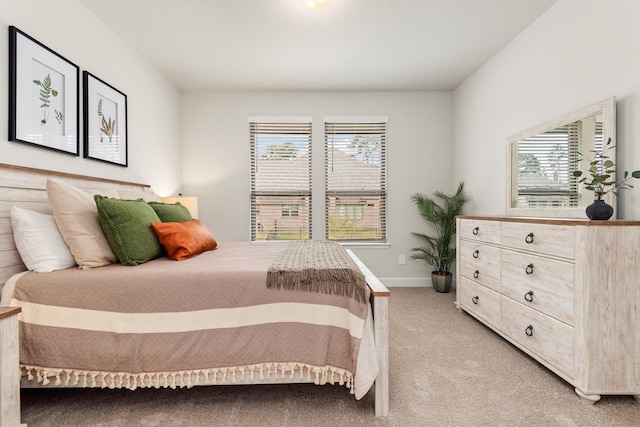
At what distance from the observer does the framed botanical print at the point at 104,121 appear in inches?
89.8

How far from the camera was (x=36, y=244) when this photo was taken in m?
1.60

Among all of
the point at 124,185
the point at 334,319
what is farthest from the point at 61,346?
the point at 124,185

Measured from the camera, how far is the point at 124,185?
8.80 ft

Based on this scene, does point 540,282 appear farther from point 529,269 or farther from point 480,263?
point 480,263

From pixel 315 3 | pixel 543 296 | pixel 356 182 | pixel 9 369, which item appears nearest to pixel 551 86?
pixel 543 296

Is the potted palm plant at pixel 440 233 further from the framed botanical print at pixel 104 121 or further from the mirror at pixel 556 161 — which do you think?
the framed botanical print at pixel 104 121

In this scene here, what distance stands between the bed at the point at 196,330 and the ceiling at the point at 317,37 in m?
2.09

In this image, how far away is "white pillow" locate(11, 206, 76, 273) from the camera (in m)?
1.58

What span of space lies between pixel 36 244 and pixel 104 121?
129 cm

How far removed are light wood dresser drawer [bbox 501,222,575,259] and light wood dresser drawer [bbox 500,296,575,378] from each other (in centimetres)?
41

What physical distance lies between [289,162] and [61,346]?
302cm

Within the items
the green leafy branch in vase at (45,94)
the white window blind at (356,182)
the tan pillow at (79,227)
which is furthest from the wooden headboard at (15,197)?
the white window blind at (356,182)

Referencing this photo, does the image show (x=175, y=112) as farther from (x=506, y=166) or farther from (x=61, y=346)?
(x=506, y=166)

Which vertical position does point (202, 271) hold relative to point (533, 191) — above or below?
below
